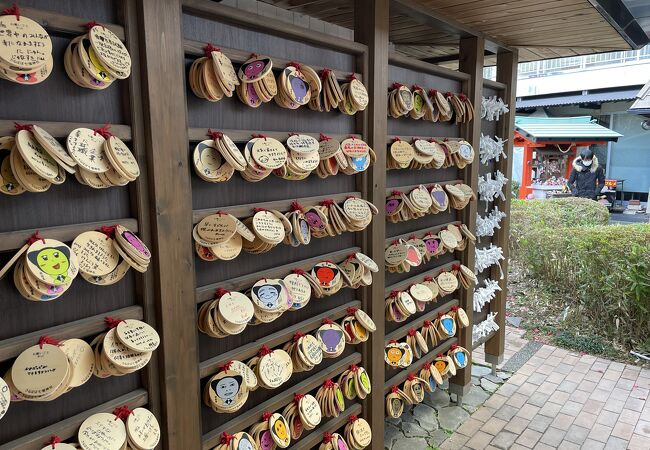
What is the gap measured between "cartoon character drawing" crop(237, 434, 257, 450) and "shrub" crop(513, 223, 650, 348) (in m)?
4.29

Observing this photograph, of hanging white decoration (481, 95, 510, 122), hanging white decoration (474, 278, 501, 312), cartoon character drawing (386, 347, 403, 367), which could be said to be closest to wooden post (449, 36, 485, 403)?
hanging white decoration (474, 278, 501, 312)

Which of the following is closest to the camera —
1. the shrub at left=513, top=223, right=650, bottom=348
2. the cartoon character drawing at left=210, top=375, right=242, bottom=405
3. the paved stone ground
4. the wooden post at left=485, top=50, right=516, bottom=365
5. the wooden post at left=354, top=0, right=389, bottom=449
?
the cartoon character drawing at left=210, top=375, right=242, bottom=405

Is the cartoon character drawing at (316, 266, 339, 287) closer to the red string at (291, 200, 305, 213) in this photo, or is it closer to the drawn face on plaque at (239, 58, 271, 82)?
the red string at (291, 200, 305, 213)

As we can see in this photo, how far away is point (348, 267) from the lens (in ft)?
8.21

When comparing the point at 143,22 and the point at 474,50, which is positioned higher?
the point at 474,50

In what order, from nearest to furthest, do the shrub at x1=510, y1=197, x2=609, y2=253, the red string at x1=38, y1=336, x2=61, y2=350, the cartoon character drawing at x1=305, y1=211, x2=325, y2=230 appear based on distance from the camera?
1. the red string at x1=38, y1=336, x2=61, y2=350
2. the cartoon character drawing at x1=305, y1=211, x2=325, y2=230
3. the shrub at x1=510, y1=197, x2=609, y2=253

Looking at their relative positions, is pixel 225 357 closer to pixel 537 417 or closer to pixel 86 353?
pixel 86 353

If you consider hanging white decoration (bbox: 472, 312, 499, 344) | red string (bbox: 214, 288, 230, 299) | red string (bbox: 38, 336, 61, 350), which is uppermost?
red string (bbox: 38, 336, 61, 350)

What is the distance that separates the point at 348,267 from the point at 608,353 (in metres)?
3.70

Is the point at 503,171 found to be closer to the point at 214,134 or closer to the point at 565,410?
the point at 565,410

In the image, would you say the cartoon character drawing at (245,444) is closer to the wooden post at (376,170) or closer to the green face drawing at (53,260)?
the wooden post at (376,170)

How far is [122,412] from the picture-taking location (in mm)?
1573

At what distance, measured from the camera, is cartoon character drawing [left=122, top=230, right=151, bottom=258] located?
4.95 ft

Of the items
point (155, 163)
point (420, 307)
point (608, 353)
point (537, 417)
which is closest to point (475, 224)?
point (420, 307)
